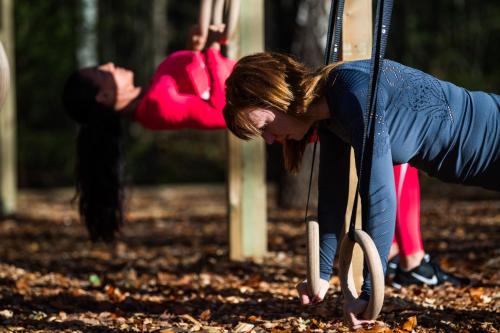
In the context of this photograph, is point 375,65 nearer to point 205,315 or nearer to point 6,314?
point 205,315

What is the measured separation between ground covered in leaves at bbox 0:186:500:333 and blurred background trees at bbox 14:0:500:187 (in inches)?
51.0

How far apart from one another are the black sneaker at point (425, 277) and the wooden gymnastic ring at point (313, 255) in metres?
1.68

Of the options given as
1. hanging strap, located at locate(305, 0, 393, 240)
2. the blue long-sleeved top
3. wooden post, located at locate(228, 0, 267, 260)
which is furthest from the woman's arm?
hanging strap, located at locate(305, 0, 393, 240)

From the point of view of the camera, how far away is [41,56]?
1289 cm

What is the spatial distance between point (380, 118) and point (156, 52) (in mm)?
17936

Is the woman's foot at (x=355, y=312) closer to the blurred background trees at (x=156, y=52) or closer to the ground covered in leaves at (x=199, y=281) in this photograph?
the ground covered in leaves at (x=199, y=281)

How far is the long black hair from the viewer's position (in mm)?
4723

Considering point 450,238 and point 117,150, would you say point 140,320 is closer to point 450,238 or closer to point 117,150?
point 117,150

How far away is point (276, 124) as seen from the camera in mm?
2906

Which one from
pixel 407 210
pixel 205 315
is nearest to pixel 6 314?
pixel 205 315

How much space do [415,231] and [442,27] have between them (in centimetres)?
2430

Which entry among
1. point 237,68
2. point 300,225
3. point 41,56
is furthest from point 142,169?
point 237,68

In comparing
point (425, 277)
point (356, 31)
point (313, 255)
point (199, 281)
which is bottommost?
point (199, 281)

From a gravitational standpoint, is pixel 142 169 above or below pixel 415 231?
below
